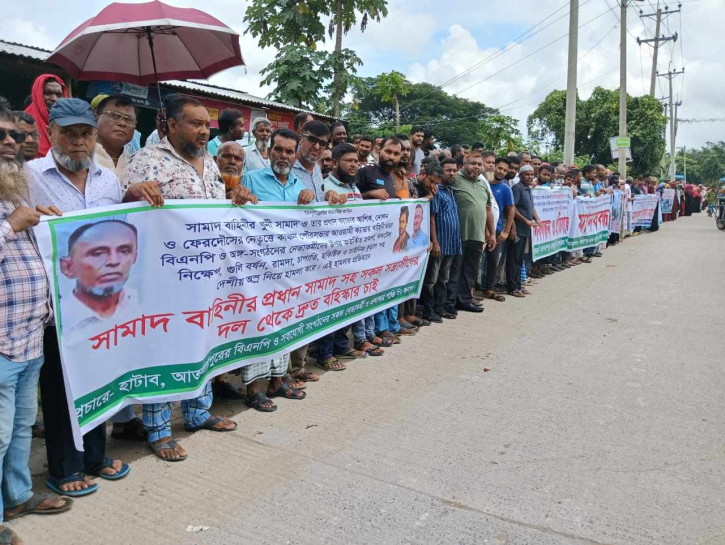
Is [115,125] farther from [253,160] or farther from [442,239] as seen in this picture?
[442,239]

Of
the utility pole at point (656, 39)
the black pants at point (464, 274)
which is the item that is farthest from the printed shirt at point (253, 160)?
the utility pole at point (656, 39)

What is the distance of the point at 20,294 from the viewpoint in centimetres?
246

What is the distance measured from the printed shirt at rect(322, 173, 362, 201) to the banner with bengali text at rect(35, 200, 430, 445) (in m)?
0.25

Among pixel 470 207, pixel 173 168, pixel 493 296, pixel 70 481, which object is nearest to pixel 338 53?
pixel 493 296

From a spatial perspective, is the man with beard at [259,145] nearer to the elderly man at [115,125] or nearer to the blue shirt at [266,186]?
the blue shirt at [266,186]

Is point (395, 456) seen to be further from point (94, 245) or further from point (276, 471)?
point (94, 245)

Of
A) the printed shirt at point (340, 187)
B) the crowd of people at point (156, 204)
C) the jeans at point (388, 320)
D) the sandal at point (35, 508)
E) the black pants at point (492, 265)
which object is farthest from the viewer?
A: the black pants at point (492, 265)

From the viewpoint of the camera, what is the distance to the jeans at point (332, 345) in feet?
16.3

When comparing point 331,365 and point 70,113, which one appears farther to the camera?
point 331,365

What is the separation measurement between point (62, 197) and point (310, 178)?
2.20m

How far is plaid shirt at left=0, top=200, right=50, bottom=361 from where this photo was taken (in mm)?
2400

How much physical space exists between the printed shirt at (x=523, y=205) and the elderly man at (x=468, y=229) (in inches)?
52.1

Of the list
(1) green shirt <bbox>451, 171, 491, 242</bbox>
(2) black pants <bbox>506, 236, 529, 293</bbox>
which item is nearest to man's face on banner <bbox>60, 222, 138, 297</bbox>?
(1) green shirt <bbox>451, 171, 491, 242</bbox>

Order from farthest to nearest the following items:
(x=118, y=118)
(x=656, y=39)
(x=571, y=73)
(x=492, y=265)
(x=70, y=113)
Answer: (x=656, y=39)
(x=571, y=73)
(x=492, y=265)
(x=118, y=118)
(x=70, y=113)
